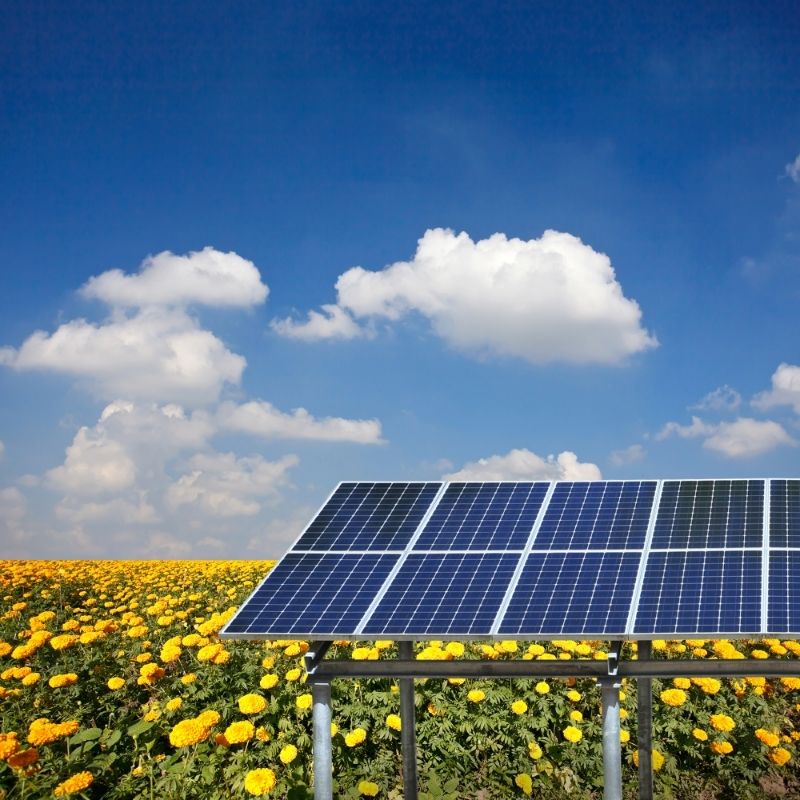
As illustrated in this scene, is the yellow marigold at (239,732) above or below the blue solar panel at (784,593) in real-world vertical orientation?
below

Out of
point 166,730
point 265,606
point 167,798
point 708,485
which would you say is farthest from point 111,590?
point 708,485

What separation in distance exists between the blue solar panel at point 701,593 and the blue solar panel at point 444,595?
1.50m

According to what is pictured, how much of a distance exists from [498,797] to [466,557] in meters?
3.39

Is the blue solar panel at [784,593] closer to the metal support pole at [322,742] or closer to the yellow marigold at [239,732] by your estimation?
the metal support pole at [322,742]

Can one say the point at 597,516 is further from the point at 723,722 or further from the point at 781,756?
the point at 781,756

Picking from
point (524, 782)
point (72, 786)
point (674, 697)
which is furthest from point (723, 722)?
point (72, 786)

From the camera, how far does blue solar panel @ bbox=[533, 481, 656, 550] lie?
10148 millimetres

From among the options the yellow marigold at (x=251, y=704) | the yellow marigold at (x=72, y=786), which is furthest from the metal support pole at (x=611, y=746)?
the yellow marigold at (x=72, y=786)

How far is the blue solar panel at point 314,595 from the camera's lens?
8.88 meters

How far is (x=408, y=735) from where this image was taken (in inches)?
428

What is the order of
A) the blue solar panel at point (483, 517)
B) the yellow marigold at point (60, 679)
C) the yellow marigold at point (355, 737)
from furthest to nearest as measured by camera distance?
the yellow marigold at point (60, 679), the yellow marigold at point (355, 737), the blue solar panel at point (483, 517)

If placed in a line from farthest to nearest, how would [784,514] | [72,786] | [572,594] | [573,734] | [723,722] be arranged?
[723,722] < [573,734] < [784,514] < [72,786] < [572,594]

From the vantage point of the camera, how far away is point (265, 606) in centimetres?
935

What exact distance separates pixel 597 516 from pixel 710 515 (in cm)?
133
